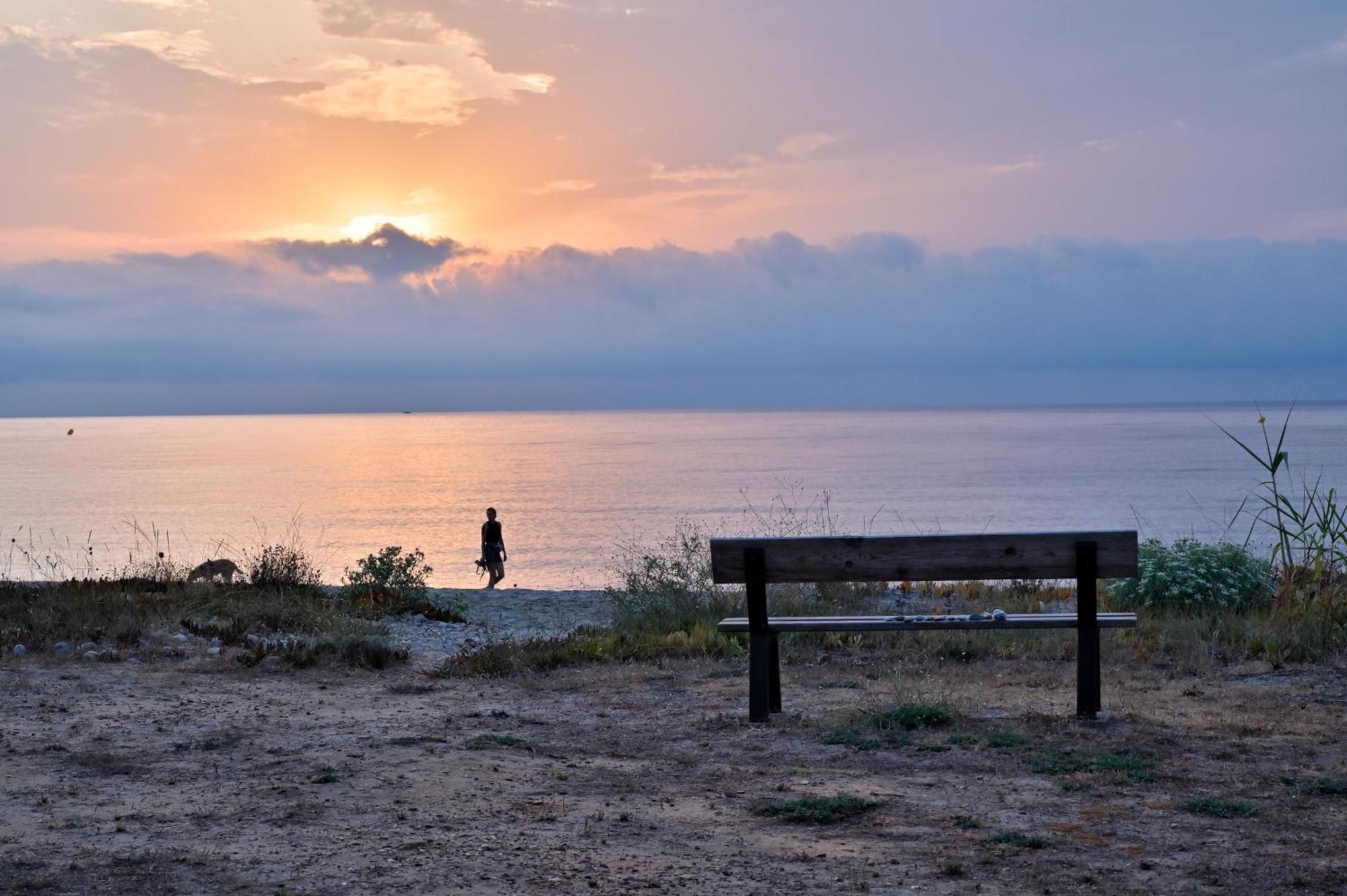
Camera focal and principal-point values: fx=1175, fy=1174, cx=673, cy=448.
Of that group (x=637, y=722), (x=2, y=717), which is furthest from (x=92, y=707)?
(x=637, y=722)

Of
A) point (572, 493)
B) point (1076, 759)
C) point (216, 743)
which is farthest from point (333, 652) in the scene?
point (572, 493)

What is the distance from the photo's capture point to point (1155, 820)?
4.63 metres

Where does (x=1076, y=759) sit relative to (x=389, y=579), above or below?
below

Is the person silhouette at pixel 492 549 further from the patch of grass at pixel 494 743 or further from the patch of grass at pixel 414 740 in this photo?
the patch of grass at pixel 494 743

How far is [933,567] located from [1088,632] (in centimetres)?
96

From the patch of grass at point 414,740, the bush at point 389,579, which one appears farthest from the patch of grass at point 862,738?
the bush at point 389,579

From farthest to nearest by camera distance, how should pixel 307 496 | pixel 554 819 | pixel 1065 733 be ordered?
1. pixel 307 496
2. pixel 1065 733
3. pixel 554 819

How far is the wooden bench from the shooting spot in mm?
6590

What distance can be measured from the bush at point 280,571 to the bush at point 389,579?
26.1 inches

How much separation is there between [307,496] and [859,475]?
98.7 ft

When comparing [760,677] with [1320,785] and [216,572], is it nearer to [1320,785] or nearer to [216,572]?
[1320,785]

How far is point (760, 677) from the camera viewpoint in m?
6.72

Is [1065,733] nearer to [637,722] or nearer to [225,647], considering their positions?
[637,722]

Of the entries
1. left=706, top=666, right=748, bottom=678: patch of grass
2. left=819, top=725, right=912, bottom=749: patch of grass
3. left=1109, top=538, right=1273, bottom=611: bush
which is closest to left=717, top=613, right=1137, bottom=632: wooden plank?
left=819, top=725, right=912, bottom=749: patch of grass
